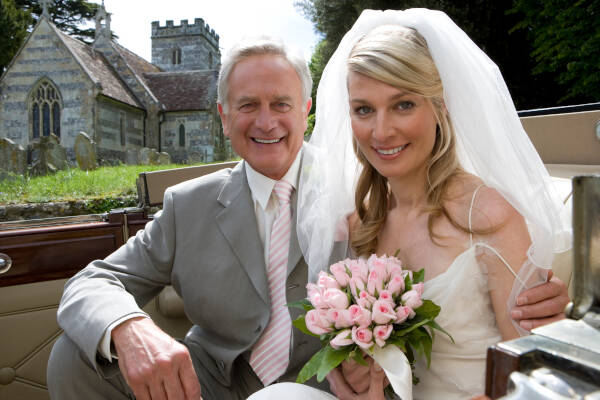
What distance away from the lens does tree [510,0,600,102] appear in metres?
10.9

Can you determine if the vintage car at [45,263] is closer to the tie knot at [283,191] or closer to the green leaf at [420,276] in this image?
the tie knot at [283,191]

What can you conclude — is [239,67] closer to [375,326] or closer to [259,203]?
A: [259,203]

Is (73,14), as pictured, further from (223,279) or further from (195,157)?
(223,279)

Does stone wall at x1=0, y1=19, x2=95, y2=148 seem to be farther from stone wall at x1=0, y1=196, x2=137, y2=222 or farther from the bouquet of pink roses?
the bouquet of pink roses

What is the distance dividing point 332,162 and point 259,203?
0.43 metres

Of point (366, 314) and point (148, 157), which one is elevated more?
point (148, 157)

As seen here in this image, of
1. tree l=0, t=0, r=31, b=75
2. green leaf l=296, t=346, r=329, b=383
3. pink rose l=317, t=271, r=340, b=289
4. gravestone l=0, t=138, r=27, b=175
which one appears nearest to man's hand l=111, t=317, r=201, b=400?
green leaf l=296, t=346, r=329, b=383

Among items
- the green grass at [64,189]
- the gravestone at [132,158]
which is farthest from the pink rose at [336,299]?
the gravestone at [132,158]

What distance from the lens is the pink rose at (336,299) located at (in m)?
1.42

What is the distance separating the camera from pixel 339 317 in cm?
140

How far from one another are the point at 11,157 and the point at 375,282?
1727cm

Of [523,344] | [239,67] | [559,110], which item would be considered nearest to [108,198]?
[239,67]

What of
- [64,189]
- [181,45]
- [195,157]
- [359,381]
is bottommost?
[64,189]

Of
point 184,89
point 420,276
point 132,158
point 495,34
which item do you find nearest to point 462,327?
point 420,276
